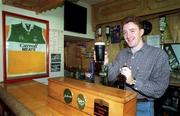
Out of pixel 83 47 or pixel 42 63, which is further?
pixel 83 47

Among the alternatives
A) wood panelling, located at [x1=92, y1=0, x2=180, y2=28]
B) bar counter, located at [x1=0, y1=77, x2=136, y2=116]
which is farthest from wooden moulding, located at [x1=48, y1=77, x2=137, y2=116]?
wood panelling, located at [x1=92, y1=0, x2=180, y2=28]

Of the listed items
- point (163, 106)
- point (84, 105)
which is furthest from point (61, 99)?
point (163, 106)

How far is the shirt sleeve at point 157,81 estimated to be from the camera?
1015 mm

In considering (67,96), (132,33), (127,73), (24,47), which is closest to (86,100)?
(67,96)

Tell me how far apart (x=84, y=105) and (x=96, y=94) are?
134 millimetres

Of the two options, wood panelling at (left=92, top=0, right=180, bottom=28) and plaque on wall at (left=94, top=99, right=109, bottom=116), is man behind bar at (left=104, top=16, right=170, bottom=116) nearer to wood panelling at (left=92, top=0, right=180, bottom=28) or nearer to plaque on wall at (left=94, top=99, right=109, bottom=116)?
plaque on wall at (left=94, top=99, right=109, bottom=116)

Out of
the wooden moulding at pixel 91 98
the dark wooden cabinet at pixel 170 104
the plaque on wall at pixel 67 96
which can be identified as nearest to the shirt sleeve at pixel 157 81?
the wooden moulding at pixel 91 98

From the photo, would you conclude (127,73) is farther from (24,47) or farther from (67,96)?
(24,47)

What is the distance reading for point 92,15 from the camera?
146 inches

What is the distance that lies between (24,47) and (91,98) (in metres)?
1.86

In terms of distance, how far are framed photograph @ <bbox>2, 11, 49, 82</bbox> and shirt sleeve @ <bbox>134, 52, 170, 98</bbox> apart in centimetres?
190

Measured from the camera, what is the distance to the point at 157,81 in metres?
1.07

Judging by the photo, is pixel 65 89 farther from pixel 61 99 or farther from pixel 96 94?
pixel 96 94

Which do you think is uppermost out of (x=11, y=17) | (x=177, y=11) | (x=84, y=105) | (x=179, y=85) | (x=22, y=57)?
(x=177, y=11)
